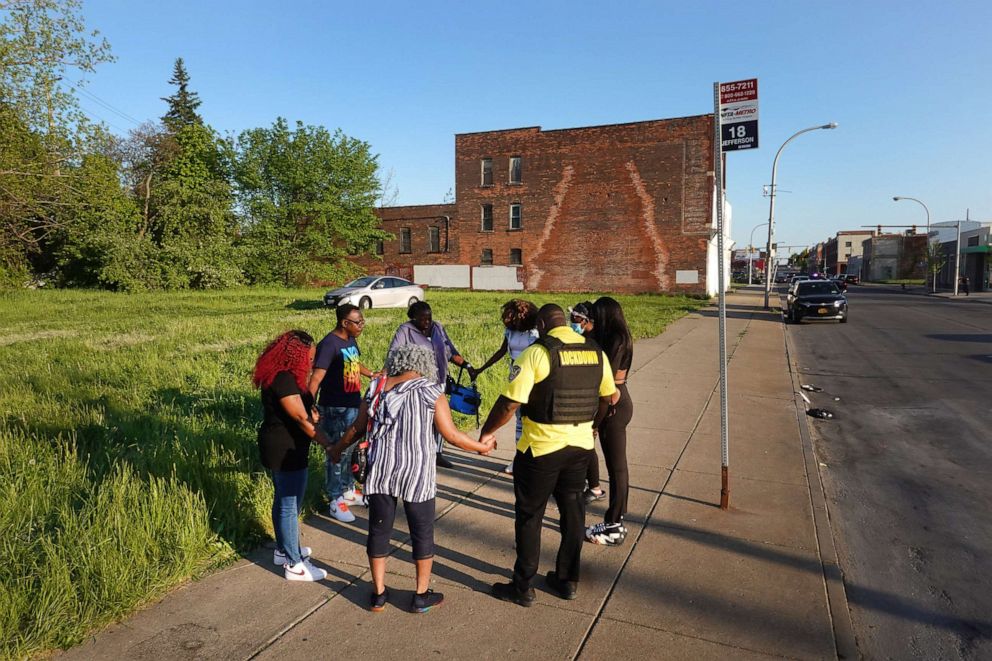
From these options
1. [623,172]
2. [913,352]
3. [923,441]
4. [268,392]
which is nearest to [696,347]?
[913,352]

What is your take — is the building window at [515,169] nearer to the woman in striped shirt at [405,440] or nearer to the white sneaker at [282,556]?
the white sneaker at [282,556]

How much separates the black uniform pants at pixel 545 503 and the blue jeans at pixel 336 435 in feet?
6.36

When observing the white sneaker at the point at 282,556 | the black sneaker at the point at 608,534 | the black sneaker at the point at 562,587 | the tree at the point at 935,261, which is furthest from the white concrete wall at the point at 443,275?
the black sneaker at the point at 562,587

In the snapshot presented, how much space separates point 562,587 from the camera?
3.73 meters

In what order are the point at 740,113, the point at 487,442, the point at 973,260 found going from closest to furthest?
the point at 487,442 < the point at 740,113 < the point at 973,260

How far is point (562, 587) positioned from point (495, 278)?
4428cm

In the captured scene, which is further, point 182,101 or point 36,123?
point 182,101

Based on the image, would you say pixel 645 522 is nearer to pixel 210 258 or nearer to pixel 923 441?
pixel 923 441

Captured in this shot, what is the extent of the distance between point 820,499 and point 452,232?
149 feet

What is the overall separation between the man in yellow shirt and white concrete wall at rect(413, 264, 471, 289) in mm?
45121

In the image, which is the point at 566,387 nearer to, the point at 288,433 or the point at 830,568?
the point at 288,433

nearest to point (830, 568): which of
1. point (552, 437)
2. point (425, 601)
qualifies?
point (552, 437)

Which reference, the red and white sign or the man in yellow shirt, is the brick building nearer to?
the red and white sign

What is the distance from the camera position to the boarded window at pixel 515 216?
46.7 m
